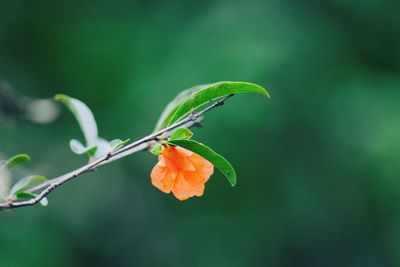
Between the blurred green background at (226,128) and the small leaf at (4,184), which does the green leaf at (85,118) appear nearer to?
the small leaf at (4,184)

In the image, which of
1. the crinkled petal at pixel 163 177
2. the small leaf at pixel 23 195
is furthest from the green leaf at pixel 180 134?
the small leaf at pixel 23 195

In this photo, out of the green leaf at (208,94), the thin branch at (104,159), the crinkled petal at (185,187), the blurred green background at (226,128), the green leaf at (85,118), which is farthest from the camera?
the blurred green background at (226,128)

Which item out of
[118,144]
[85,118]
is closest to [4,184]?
[85,118]

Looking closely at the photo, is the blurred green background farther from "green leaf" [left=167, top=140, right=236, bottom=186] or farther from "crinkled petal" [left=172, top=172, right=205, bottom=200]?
"green leaf" [left=167, top=140, right=236, bottom=186]

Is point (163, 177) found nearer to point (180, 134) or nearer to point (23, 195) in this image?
point (180, 134)
